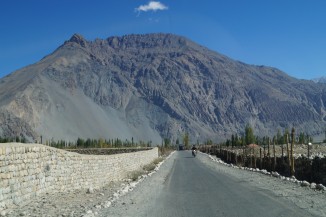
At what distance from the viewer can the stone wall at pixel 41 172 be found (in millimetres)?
13844

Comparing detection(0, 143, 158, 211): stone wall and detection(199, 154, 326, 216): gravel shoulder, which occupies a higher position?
detection(0, 143, 158, 211): stone wall

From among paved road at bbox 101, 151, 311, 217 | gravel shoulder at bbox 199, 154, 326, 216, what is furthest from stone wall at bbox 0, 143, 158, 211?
gravel shoulder at bbox 199, 154, 326, 216

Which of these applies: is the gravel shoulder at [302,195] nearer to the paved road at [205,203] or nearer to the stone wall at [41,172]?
the paved road at [205,203]

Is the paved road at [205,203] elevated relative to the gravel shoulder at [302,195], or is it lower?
lower

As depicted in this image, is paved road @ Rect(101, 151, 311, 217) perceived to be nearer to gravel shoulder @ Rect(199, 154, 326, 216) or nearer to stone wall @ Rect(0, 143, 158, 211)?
gravel shoulder @ Rect(199, 154, 326, 216)

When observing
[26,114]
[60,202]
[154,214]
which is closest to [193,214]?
[154,214]

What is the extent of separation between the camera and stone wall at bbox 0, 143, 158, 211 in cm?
1384

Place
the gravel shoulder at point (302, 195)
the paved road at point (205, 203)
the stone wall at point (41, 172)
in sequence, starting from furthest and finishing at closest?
the gravel shoulder at point (302, 195)
the paved road at point (205, 203)
the stone wall at point (41, 172)

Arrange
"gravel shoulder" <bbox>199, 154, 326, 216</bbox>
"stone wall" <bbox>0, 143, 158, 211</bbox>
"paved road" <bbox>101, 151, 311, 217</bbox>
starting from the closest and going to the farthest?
"stone wall" <bbox>0, 143, 158, 211</bbox>, "paved road" <bbox>101, 151, 311, 217</bbox>, "gravel shoulder" <bbox>199, 154, 326, 216</bbox>

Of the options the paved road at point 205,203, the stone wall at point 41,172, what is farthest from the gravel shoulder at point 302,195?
the stone wall at point 41,172

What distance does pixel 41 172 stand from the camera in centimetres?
1703

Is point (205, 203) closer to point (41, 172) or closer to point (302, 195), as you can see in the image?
point (302, 195)

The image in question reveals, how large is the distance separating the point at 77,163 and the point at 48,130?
168404mm

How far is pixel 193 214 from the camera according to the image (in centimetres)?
1399
